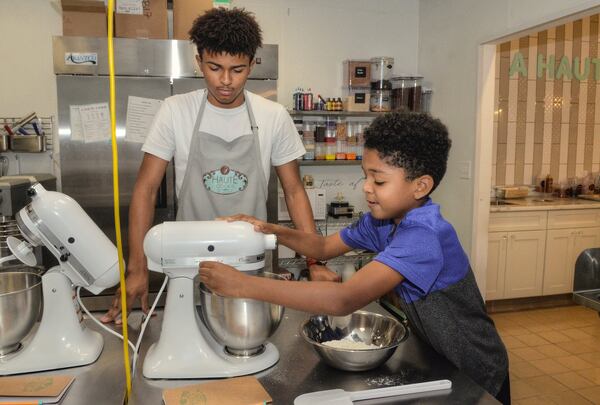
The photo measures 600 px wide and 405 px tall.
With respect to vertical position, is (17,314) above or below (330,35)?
below

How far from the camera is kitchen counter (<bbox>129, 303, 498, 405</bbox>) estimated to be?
3.43 feet

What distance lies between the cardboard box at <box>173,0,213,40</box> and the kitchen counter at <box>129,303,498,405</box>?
2433 mm

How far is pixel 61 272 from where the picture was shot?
3.95 feet

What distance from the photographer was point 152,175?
169 cm

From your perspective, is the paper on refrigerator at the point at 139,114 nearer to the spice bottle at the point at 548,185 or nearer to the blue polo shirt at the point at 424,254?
the blue polo shirt at the point at 424,254

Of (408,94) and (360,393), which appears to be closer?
(360,393)

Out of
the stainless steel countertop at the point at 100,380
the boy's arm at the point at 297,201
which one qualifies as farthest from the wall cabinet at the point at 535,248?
the stainless steel countertop at the point at 100,380

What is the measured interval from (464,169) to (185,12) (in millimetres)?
2162

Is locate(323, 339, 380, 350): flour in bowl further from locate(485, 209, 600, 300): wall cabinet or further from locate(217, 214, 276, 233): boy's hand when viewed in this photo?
locate(485, 209, 600, 300): wall cabinet

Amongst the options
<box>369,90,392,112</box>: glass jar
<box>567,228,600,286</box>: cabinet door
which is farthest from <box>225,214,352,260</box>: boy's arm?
<box>567,228,600,286</box>: cabinet door

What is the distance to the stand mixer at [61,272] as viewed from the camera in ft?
Answer: 3.71

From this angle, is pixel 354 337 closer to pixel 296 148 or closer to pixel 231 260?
pixel 231 260

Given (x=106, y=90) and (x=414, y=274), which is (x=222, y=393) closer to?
(x=414, y=274)

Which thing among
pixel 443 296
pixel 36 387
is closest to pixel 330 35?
pixel 443 296
